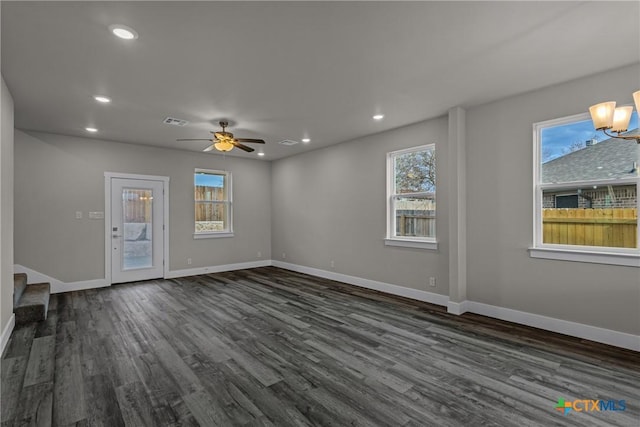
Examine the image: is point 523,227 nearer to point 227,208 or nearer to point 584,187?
point 584,187

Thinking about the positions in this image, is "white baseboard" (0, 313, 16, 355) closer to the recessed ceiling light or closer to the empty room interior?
the empty room interior

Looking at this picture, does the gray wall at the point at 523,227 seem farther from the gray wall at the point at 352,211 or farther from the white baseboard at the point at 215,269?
the white baseboard at the point at 215,269

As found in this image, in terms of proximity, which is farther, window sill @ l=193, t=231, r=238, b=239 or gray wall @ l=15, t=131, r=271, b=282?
window sill @ l=193, t=231, r=238, b=239

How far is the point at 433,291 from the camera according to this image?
4707mm

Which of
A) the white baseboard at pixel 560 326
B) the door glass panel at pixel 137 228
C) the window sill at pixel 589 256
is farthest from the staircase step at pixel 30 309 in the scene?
the window sill at pixel 589 256

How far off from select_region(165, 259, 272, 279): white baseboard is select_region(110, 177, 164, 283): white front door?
27 cm

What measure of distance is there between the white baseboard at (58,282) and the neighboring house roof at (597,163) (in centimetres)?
728

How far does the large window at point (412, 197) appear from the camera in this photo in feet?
16.0

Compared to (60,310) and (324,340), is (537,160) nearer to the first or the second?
(324,340)

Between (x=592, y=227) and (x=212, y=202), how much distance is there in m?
6.74

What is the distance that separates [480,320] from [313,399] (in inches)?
104

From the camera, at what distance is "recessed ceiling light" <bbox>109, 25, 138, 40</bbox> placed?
2387mm

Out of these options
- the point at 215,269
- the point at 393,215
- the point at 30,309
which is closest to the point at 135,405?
the point at 30,309

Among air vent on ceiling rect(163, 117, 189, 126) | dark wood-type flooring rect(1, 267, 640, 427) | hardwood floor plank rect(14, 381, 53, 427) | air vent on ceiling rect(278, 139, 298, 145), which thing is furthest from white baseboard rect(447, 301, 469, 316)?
air vent on ceiling rect(163, 117, 189, 126)
